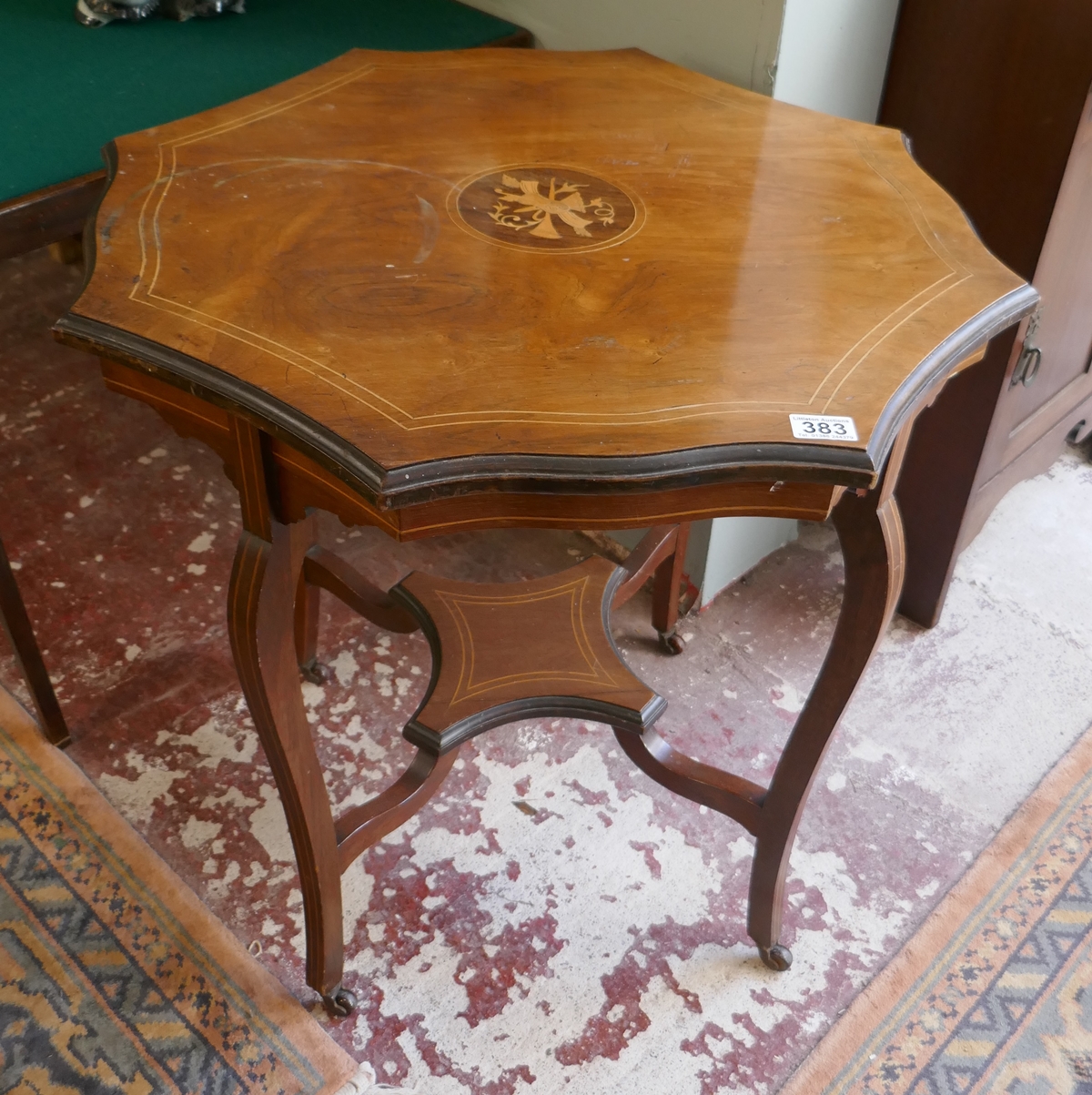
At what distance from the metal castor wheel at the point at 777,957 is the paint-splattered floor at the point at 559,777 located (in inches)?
0.6

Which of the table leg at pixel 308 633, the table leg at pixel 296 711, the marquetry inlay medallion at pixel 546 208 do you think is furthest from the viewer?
the table leg at pixel 308 633

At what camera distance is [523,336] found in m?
0.96

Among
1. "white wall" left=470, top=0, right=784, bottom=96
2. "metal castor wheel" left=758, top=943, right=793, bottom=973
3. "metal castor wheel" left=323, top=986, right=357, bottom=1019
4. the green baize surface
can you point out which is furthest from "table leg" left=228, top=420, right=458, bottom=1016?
"white wall" left=470, top=0, right=784, bottom=96

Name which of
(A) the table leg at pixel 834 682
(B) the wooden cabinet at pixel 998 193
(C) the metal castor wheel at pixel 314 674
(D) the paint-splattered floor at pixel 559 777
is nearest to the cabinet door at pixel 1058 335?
(B) the wooden cabinet at pixel 998 193

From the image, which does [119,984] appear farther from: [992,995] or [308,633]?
[992,995]

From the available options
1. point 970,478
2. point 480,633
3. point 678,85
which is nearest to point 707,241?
point 678,85

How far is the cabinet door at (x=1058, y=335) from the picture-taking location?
4.83 ft

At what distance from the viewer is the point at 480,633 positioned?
56.5 inches

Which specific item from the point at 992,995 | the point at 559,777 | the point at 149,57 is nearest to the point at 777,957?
the point at 992,995

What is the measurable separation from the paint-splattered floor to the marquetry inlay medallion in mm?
841

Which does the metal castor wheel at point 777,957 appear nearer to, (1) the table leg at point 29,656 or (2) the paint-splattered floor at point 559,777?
(2) the paint-splattered floor at point 559,777

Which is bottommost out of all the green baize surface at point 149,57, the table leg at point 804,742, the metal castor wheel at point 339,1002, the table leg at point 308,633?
the metal castor wheel at point 339,1002

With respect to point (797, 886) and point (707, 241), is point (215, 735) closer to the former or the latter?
point (797, 886)

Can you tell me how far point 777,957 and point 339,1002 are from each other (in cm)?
55
